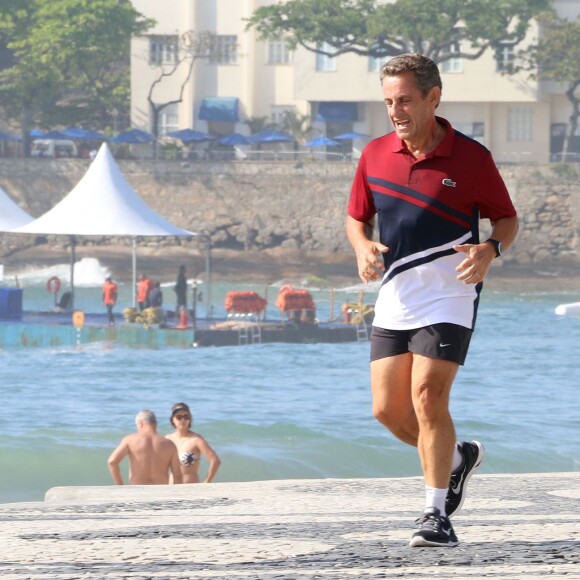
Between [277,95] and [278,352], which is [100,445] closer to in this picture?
[278,352]

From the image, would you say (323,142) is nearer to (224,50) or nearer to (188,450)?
(224,50)

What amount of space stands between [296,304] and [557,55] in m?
29.6

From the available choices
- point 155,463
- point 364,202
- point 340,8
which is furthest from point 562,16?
point 364,202

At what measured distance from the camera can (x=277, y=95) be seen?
62.5 metres

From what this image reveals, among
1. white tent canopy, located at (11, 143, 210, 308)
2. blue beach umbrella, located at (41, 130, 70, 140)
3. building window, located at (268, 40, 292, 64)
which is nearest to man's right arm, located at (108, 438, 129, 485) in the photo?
white tent canopy, located at (11, 143, 210, 308)

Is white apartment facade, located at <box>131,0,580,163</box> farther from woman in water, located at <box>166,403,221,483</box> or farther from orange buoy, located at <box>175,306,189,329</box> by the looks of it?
woman in water, located at <box>166,403,221,483</box>

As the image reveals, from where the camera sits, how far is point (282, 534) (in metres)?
5.08

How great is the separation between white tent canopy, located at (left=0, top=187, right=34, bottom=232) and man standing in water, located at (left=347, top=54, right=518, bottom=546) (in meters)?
25.9

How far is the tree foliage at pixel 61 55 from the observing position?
57.8 m

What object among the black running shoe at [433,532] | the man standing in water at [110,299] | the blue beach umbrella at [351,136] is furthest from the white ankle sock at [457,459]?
Answer: the blue beach umbrella at [351,136]

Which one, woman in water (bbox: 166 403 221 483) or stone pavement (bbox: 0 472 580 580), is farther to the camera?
woman in water (bbox: 166 403 221 483)

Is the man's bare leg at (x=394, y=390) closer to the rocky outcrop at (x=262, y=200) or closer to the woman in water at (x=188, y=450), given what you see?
the woman in water at (x=188, y=450)

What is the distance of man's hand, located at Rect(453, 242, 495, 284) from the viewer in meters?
4.88

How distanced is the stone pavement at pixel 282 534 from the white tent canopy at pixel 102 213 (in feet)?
70.9
